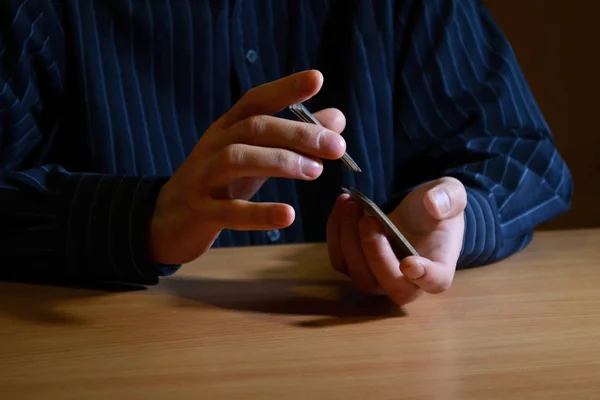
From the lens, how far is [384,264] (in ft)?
2.02

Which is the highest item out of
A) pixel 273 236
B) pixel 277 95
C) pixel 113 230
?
pixel 277 95

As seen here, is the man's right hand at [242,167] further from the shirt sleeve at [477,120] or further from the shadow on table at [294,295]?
the shirt sleeve at [477,120]

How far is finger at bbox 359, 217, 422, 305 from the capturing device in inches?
24.1

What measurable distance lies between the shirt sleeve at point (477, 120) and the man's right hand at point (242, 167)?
233mm

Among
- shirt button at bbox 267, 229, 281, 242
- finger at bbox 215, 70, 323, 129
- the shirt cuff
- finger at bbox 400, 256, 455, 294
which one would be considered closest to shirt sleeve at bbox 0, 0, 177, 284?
the shirt cuff

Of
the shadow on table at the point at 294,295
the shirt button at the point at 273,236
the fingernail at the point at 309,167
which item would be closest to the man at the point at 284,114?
the shirt button at the point at 273,236

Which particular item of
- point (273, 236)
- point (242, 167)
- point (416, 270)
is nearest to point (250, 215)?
point (242, 167)

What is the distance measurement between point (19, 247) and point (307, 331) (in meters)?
0.35

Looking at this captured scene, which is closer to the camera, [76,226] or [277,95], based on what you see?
[277,95]

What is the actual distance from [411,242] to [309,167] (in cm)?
16

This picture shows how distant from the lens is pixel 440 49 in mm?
1048

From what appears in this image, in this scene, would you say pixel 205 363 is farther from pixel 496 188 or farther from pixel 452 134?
pixel 452 134

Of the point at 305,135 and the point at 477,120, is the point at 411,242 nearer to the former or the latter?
the point at 305,135

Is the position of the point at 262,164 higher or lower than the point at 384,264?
higher
